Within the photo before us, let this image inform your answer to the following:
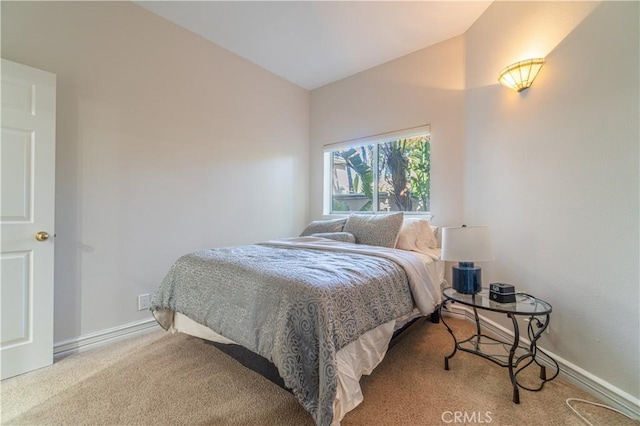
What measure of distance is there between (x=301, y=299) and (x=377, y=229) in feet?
5.03

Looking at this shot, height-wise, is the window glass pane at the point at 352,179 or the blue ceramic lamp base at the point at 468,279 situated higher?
the window glass pane at the point at 352,179

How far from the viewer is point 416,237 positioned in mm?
2604

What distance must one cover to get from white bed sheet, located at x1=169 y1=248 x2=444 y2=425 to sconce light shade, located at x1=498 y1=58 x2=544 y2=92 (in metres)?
1.58

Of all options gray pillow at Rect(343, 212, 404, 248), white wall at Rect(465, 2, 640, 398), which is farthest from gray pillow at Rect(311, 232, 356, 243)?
white wall at Rect(465, 2, 640, 398)

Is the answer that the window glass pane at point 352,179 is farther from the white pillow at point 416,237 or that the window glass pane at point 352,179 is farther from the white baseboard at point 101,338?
the white baseboard at point 101,338

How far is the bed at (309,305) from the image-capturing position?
→ 46.6 inches

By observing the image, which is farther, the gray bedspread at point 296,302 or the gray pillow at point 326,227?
the gray pillow at point 326,227

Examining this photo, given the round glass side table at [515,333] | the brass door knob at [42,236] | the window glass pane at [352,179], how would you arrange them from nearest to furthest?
the round glass side table at [515,333] < the brass door knob at [42,236] < the window glass pane at [352,179]

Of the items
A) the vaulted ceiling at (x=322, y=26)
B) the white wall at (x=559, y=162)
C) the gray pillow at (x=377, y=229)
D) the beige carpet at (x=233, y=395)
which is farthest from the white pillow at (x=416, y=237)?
the vaulted ceiling at (x=322, y=26)

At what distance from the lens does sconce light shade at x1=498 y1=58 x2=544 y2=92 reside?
74.0 inches

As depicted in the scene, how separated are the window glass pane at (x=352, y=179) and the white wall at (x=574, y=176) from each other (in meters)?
1.54

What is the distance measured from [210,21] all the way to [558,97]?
9.70 ft

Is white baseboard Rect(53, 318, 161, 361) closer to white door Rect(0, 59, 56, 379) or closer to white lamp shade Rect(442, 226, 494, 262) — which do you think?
white door Rect(0, 59, 56, 379)

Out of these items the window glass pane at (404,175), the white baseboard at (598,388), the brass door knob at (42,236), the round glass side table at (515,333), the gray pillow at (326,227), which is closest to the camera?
the white baseboard at (598,388)
